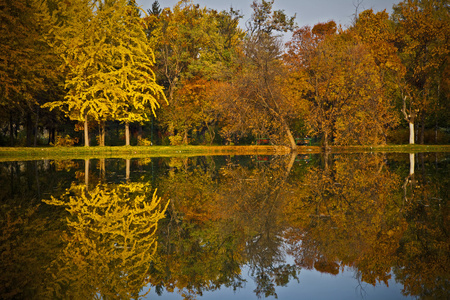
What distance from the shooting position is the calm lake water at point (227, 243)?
493 centimetres

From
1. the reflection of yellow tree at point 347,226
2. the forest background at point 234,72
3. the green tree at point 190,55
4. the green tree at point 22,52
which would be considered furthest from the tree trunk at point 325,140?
the green tree at point 22,52

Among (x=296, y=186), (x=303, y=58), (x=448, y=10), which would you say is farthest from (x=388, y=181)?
(x=448, y=10)

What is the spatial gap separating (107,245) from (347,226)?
437 centimetres

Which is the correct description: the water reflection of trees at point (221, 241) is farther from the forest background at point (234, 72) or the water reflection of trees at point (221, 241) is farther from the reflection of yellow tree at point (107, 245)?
the forest background at point (234, 72)

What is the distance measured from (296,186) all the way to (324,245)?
6.74 m

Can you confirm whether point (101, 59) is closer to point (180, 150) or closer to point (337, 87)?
point (180, 150)

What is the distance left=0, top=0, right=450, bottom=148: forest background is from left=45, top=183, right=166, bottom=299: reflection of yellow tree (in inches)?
923

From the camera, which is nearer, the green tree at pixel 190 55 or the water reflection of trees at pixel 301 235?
the water reflection of trees at pixel 301 235

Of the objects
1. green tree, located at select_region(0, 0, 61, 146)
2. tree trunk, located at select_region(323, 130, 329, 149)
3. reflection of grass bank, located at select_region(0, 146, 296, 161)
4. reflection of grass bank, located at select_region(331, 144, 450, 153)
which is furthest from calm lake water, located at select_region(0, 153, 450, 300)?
reflection of grass bank, located at select_region(331, 144, 450, 153)

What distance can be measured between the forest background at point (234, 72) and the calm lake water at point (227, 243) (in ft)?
77.4

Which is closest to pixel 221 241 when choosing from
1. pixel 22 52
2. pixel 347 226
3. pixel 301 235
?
pixel 301 235

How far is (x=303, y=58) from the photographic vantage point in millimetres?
35781

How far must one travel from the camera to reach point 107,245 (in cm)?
651

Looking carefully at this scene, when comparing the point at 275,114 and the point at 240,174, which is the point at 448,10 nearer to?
the point at 275,114
